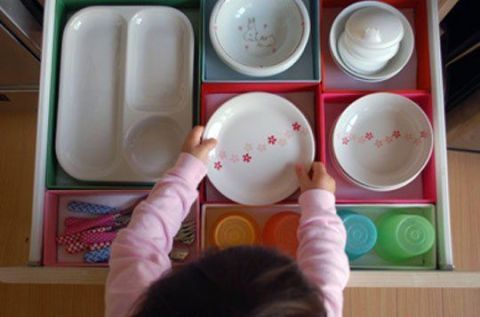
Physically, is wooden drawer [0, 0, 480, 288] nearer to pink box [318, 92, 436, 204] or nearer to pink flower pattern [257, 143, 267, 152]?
pink box [318, 92, 436, 204]

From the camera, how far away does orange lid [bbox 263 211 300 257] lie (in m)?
0.68

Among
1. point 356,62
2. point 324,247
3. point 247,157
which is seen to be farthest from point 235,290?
point 356,62

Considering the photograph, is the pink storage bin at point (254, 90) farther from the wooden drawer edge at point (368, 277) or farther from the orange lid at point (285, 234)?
the wooden drawer edge at point (368, 277)

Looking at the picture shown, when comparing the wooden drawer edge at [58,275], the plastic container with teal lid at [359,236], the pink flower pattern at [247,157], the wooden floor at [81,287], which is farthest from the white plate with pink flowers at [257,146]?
the wooden floor at [81,287]

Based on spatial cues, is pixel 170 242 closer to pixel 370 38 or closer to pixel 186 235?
pixel 186 235

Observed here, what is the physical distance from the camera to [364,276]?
63 centimetres

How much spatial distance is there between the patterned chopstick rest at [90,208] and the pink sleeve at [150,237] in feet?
0.33

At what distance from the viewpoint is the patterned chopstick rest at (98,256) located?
703 millimetres

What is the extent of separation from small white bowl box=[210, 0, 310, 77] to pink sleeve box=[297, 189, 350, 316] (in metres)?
0.22

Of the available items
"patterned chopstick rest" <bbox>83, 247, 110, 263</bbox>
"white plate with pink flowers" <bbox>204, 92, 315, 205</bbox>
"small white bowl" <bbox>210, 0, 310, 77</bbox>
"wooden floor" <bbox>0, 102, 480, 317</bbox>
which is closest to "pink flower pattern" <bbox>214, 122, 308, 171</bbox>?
"white plate with pink flowers" <bbox>204, 92, 315, 205</bbox>

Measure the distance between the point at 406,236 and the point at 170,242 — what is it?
0.32 m

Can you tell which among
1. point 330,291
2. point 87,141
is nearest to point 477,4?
point 330,291

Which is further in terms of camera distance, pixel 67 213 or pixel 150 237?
pixel 67 213

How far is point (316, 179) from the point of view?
67 centimetres
